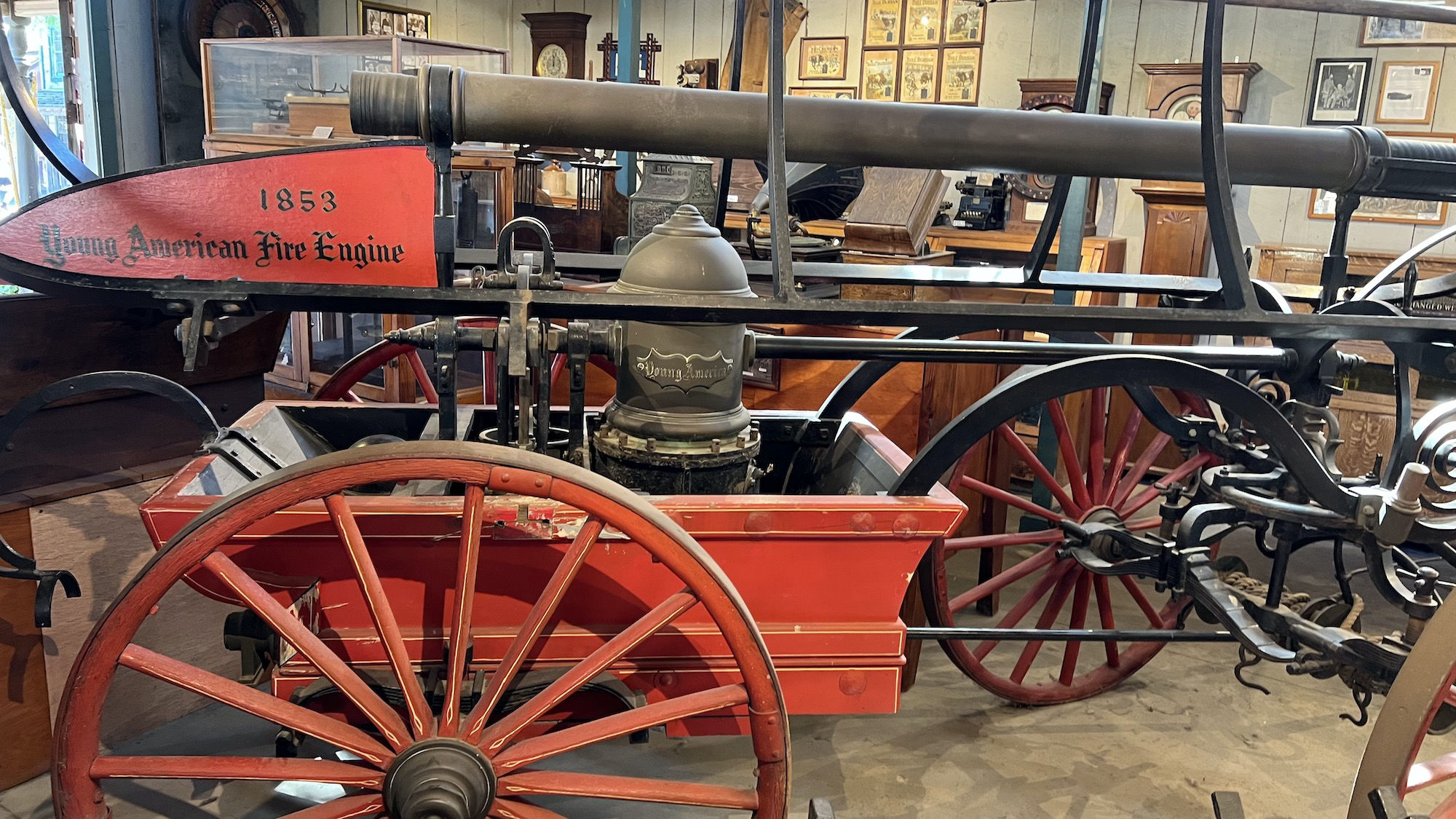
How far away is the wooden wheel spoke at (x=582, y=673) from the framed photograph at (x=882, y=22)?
415cm

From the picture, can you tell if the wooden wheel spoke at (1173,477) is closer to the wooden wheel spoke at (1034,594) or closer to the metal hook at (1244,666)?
the wooden wheel spoke at (1034,594)

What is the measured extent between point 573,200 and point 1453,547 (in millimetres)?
3443

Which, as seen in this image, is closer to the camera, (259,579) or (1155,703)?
(259,579)

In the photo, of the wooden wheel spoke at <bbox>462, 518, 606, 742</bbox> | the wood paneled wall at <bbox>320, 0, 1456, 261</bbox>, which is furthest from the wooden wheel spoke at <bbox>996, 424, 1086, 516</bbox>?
the wood paneled wall at <bbox>320, 0, 1456, 261</bbox>

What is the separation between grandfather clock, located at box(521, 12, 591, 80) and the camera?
6.06 m

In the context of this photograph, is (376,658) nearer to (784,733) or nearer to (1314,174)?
(784,733)

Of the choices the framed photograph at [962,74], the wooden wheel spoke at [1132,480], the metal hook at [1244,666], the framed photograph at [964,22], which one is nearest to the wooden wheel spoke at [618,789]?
the metal hook at [1244,666]

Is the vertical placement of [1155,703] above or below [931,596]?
below

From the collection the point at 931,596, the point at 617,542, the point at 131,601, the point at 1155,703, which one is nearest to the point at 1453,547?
the point at 1155,703

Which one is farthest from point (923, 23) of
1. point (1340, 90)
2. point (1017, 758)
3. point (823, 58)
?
point (1017, 758)

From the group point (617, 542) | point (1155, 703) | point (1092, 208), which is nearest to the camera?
point (617, 542)

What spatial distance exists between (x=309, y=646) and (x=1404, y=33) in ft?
14.5

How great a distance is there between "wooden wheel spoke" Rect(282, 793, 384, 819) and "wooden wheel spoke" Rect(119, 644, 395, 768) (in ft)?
0.16

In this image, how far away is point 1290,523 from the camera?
1.97 metres
